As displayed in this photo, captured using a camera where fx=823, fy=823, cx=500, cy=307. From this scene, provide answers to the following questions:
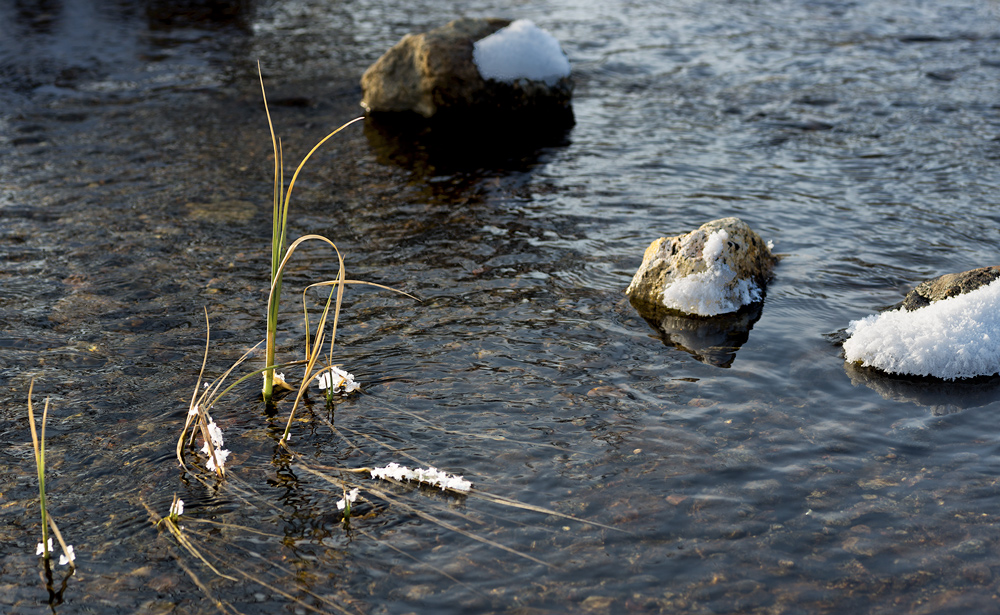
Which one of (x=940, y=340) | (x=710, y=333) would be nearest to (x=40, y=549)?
(x=710, y=333)

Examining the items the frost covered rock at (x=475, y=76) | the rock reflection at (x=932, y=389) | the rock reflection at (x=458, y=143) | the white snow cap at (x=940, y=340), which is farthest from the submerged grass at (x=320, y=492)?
the frost covered rock at (x=475, y=76)

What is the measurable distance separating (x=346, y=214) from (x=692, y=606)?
Result: 5.02m

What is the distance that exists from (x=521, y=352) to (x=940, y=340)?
2.40 metres

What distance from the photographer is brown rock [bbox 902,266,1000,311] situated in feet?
16.6

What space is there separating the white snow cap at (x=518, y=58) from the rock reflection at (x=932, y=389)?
19.9 ft

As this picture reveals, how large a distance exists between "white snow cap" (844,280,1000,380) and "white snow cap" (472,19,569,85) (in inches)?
230

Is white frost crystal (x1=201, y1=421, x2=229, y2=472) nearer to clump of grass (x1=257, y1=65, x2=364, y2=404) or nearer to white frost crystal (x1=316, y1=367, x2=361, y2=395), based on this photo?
clump of grass (x1=257, y1=65, x2=364, y2=404)

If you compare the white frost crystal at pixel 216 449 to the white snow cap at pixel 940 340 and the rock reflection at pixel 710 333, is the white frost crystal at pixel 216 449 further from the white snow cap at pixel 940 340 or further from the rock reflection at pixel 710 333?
the white snow cap at pixel 940 340

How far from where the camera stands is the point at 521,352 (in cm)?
501

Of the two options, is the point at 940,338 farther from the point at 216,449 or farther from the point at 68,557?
the point at 68,557

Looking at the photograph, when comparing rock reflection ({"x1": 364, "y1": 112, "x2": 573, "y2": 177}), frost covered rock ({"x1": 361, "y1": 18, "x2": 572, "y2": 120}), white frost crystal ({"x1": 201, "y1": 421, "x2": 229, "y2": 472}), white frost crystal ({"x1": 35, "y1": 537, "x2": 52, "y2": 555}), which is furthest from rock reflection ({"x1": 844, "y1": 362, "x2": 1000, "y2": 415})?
frost covered rock ({"x1": 361, "y1": 18, "x2": 572, "y2": 120})

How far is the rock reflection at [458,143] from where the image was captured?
28.2 ft

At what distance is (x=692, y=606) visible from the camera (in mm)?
3160

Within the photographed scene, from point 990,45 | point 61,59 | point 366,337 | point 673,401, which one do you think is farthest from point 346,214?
point 990,45
